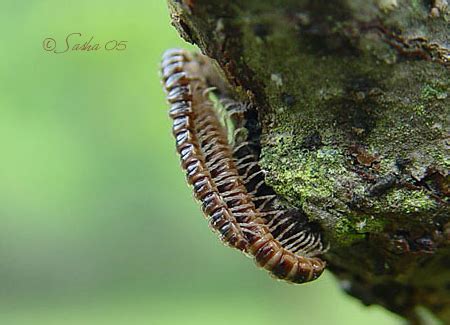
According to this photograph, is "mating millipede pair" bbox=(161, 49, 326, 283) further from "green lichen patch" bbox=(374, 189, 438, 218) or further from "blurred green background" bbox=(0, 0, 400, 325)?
"blurred green background" bbox=(0, 0, 400, 325)

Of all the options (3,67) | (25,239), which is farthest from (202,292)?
(3,67)

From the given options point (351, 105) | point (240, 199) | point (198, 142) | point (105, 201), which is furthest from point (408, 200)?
point (105, 201)

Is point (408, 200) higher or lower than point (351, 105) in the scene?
lower

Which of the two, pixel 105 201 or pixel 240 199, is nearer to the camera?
pixel 240 199

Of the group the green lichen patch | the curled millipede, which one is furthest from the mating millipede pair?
the green lichen patch

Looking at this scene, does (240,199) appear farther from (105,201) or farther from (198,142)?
(105,201)

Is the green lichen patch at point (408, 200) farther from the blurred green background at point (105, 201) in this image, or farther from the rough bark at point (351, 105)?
the blurred green background at point (105, 201)

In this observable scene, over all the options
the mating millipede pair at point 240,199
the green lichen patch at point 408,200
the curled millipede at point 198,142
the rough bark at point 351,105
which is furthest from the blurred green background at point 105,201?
the green lichen patch at point 408,200
